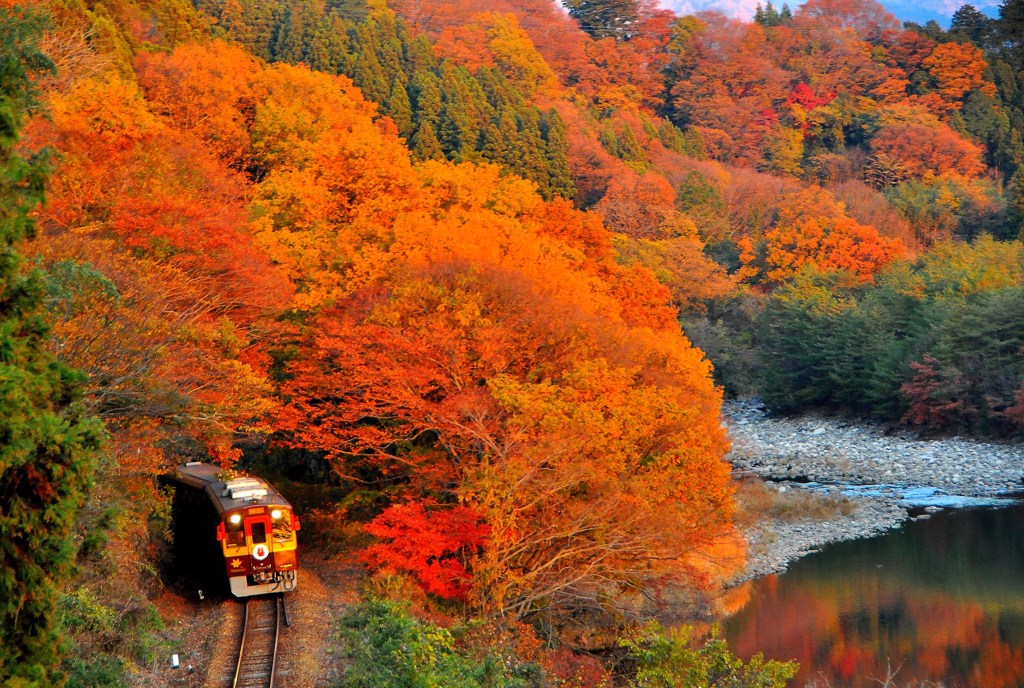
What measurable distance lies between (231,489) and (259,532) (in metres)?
1.20

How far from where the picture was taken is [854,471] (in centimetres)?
4028

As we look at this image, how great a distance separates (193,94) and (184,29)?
369 inches

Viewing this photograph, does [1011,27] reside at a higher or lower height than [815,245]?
higher

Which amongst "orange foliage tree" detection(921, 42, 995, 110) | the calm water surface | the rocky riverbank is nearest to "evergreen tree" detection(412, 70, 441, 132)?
the rocky riverbank

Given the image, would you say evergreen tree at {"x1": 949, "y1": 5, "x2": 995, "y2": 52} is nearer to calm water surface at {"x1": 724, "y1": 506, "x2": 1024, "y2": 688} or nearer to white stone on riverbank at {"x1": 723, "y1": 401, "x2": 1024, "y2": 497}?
white stone on riverbank at {"x1": 723, "y1": 401, "x2": 1024, "y2": 497}

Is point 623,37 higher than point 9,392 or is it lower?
higher

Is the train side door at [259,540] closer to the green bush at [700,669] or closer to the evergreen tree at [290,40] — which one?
the green bush at [700,669]

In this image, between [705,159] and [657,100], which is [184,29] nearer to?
[705,159]

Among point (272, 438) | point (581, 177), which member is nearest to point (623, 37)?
point (581, 177)

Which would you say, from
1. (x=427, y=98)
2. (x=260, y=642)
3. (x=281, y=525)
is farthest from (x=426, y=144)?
(x=260, y=642)

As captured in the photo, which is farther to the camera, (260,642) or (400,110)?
(400,110)

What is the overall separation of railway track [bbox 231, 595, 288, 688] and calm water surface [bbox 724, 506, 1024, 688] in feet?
34.1

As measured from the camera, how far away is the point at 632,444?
1945cm

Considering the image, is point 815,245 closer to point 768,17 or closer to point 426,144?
point 426,144
